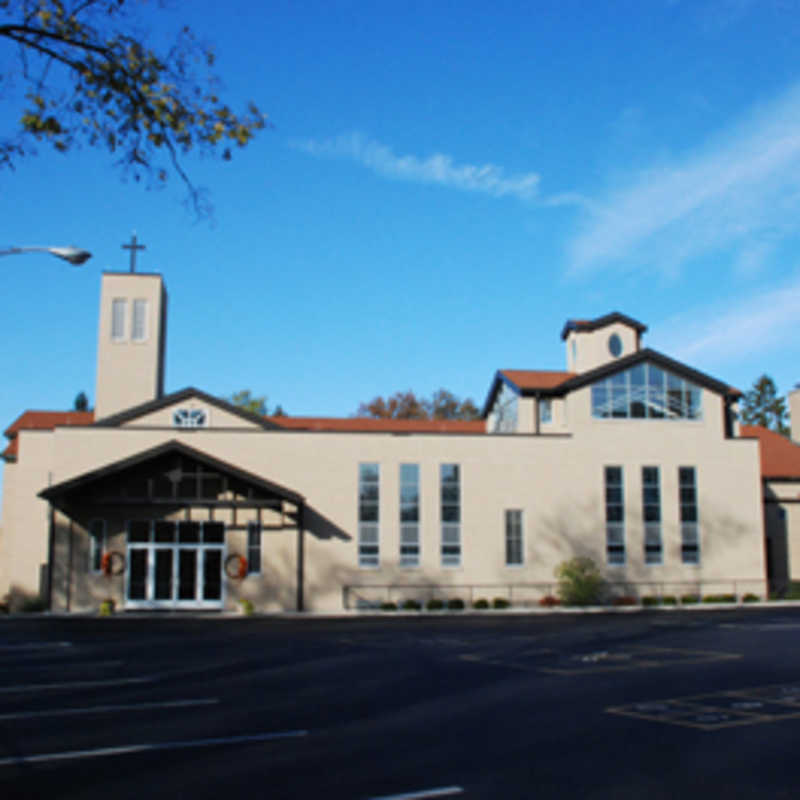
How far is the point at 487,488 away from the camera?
32.4 meters

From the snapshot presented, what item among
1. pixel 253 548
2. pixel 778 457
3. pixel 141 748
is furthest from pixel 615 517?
pixel 141 748

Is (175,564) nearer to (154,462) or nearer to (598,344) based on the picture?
(154,462)

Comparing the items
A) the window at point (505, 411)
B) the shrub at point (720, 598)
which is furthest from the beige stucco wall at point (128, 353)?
the shrub at point (720, 598)

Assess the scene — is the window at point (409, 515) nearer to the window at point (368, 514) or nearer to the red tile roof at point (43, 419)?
the window at point (368, 514)

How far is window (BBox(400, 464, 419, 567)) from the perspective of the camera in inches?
1236

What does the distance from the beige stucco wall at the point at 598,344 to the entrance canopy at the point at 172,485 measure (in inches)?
614

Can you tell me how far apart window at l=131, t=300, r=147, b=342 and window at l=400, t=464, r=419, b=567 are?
12.1m

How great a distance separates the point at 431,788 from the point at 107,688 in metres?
7.16

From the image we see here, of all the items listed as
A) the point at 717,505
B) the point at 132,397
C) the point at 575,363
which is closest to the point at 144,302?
the point at 132,397

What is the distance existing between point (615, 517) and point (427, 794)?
1085 inches

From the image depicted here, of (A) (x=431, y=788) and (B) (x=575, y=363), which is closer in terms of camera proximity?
(A) (x=431, y=788)

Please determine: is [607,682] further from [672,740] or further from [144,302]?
[144,302]

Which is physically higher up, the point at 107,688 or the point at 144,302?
the point at 144,302

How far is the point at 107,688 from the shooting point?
1260 cm
